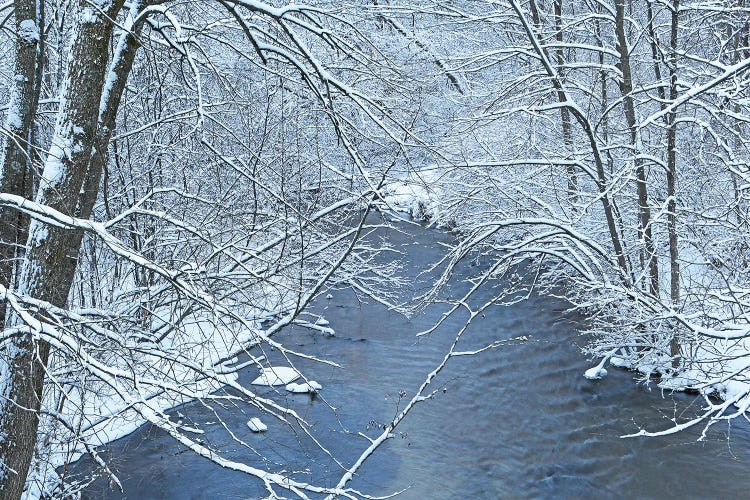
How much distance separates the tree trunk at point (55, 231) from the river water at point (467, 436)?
2475mm

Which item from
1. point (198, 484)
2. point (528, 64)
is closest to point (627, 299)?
point (528, 64)

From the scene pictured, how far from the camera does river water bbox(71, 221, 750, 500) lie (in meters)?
7.86

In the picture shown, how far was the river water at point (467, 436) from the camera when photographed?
786 cm

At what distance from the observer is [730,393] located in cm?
954

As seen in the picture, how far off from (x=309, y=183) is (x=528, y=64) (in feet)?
14.6

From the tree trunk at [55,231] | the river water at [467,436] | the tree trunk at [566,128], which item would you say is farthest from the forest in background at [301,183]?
the river water at [467,436]

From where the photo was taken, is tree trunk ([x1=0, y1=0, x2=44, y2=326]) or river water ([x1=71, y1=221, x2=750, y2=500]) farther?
river water ([x1=71, y1=221, x2=750, y2=500])

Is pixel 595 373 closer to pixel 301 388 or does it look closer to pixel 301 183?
pixel 301 388

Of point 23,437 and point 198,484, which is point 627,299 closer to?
point 198,484

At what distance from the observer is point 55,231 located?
167 inches

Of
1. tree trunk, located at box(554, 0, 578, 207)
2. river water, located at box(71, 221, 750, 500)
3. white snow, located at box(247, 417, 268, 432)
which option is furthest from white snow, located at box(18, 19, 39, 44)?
tree trunk, located at box(554, 0, 578, 207)

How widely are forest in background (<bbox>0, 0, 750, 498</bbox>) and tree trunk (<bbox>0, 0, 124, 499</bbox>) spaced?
0.01 metres

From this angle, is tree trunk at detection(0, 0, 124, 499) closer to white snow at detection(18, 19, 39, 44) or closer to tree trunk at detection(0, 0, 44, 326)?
tree trunk at detection(0, 0, 44, 326)

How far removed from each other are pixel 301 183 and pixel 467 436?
13.5 ft
